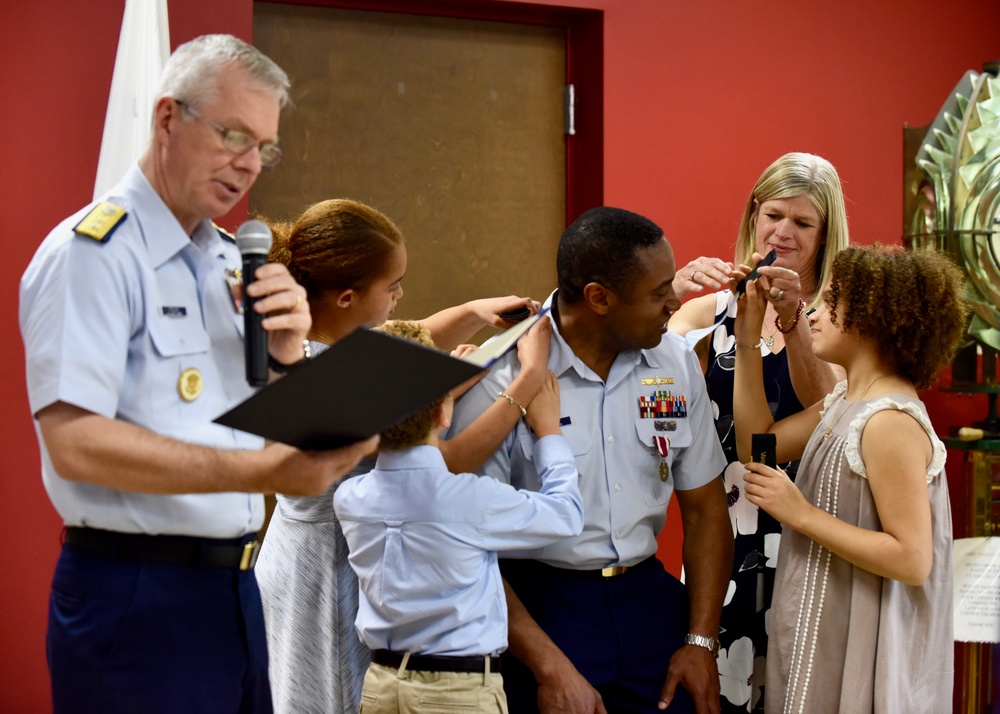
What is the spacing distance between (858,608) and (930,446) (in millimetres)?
343

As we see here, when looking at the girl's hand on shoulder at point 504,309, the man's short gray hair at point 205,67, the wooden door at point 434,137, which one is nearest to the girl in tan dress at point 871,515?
the girl's hand on shoulder at point 504,309

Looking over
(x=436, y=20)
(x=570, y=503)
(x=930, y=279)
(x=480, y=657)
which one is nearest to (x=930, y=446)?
(x=930, y=279)

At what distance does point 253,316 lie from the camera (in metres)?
1.44

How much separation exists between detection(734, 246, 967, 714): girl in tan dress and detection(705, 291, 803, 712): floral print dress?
0.21 metres

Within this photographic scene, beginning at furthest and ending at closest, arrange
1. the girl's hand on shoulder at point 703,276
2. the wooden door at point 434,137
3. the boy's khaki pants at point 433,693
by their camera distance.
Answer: the wooden door at point 434,137 → the girl's hand on shoulder at point 703,276 → the boy's khaki pants at point 433,693

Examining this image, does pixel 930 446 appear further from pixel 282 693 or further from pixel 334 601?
pixel 282 693

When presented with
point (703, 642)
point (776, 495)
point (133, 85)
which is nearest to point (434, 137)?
point (133, 85)

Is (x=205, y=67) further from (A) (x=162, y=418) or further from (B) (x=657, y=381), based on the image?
(B) (x=657, y=381)

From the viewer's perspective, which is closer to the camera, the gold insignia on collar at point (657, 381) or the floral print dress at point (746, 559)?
the gold insignia on collar at point (657, 381)

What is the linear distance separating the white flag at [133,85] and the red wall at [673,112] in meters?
0.21

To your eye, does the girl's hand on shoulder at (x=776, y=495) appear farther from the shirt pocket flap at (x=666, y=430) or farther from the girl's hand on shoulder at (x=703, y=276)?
the girl's hand on shoulder at (x=703, y=276)

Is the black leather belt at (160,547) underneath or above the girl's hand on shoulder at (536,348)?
underneath

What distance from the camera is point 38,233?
2965 mm

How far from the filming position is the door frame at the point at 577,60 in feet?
11.2
